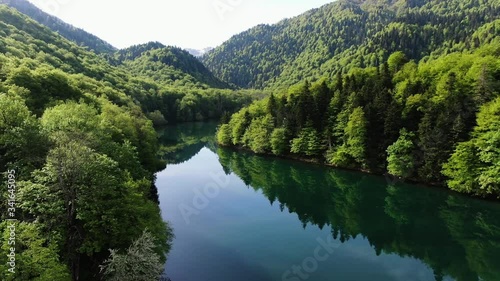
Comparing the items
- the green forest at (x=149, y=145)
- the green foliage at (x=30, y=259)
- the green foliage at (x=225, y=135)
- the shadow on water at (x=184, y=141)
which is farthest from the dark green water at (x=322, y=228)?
the green foliage at (x=225, y=135)

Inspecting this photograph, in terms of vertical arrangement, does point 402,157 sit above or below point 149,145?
below

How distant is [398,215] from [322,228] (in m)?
12.9

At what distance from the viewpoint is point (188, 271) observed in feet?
113

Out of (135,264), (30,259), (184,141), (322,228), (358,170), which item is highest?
(30,259)

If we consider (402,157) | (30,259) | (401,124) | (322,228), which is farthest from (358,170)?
(30,259)

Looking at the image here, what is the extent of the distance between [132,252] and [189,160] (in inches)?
2947

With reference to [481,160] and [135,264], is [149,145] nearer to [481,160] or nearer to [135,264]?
[135,264]

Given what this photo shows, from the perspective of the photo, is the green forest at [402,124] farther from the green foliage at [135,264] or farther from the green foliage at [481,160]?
the green foliage at [135,264]

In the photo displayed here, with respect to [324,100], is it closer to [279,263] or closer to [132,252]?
[279,263]

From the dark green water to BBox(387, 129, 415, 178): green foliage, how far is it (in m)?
2.61

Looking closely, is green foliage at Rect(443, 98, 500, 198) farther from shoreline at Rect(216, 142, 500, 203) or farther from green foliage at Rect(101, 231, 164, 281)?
green foliage at Rect(101, 231, 164, 281)

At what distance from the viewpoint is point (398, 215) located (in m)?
52.7

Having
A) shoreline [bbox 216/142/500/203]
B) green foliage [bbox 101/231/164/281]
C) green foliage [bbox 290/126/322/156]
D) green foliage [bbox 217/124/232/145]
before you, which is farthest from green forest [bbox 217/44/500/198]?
green foliage [bbox 101/231/164/281]

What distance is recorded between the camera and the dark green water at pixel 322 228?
35.9 meters
